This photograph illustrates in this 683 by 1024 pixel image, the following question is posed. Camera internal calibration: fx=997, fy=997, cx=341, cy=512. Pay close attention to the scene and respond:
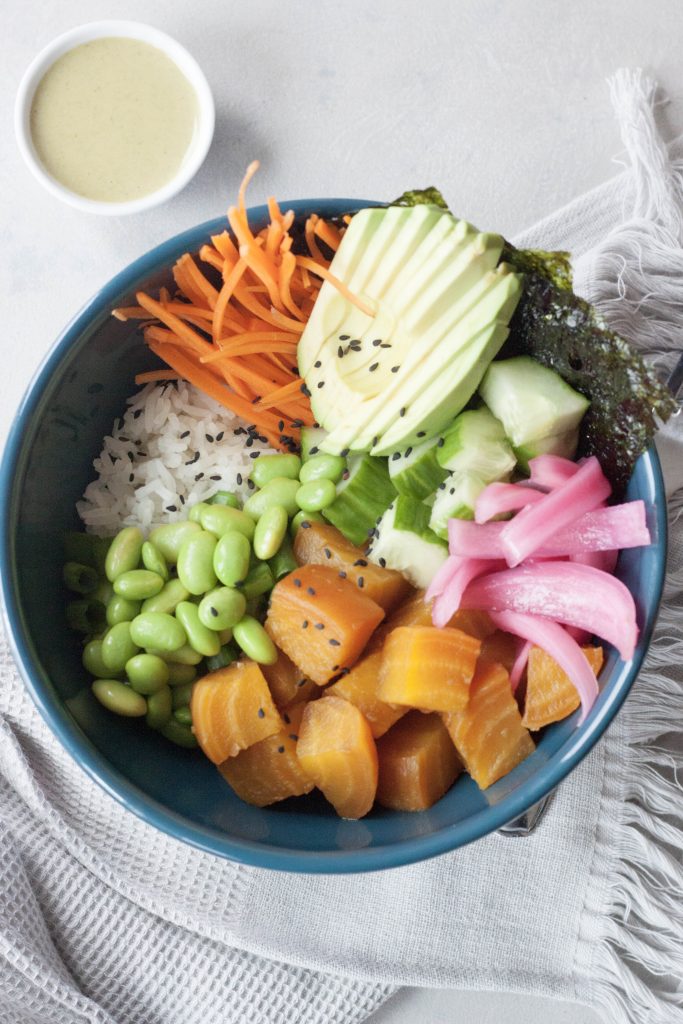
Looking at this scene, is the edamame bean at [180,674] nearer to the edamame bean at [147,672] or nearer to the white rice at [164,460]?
the edamame bean at [147,672]

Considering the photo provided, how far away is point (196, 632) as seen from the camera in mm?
2020

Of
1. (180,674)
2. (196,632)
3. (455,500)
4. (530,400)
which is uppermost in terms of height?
(530,400)

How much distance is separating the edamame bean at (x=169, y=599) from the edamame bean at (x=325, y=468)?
357 millimetres

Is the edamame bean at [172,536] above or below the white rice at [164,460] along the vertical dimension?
below

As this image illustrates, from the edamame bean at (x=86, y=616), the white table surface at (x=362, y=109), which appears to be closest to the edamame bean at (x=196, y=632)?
the edamame bean at (x=86, y=616)

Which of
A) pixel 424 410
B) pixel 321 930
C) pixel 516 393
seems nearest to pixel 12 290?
pixel 424 410

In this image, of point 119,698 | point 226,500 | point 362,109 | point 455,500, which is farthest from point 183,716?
point 362,109

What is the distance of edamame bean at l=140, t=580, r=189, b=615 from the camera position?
6.82 ft

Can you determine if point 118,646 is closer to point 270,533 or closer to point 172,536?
point 172,536

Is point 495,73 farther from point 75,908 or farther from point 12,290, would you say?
point 75,908

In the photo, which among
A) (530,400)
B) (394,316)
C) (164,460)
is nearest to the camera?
(530,400)

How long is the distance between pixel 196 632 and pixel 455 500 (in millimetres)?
586

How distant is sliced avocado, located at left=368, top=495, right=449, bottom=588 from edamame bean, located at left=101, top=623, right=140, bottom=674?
53 cm

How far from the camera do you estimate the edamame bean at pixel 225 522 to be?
2.11m
